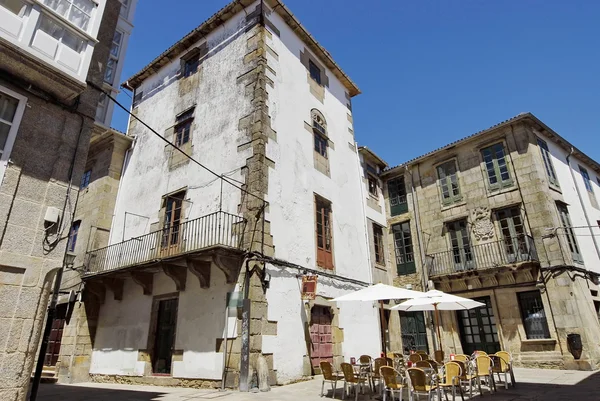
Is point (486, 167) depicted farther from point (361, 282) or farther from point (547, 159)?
point (361, 282)

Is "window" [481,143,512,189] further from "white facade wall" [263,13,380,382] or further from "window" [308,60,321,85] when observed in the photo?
"window" [308,60,321,85]

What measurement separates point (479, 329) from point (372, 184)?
7.49 metres

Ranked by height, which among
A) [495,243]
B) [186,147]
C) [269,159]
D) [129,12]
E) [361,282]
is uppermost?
[129,12]

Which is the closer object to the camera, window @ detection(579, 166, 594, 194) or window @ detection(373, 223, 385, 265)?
window @ detection(373, 223, 385, 265)

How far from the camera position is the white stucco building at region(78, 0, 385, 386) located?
9.48m

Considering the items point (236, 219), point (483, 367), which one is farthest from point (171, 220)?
point (483, 367)

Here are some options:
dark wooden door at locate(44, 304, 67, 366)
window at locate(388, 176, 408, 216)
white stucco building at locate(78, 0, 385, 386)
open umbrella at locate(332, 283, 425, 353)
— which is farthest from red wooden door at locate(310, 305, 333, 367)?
dark wooden door at locate(44, 304, 67, 366)

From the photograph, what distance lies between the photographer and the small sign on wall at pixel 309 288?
34.5 feet

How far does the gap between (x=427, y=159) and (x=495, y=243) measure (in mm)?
5029

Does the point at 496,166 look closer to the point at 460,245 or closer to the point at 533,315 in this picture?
the point at 460,245

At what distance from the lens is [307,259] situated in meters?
11.3

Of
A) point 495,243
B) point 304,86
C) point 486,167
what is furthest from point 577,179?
point 304,86

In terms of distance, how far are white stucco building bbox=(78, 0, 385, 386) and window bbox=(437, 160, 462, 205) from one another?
378 centimetres

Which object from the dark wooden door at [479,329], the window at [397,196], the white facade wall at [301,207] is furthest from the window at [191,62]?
the dark wooden door at [479,329]
